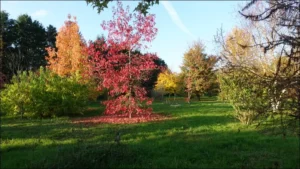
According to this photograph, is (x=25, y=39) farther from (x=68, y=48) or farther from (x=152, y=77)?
(x=68, y=48)

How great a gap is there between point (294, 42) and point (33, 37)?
145ft

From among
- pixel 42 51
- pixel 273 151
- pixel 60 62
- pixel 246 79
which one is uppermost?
pixel 42 51

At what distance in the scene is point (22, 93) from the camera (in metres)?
15.2

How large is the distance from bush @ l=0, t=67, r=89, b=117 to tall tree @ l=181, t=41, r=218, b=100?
1982cm

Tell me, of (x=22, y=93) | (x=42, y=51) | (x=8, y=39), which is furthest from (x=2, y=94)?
(x=42, y=51)

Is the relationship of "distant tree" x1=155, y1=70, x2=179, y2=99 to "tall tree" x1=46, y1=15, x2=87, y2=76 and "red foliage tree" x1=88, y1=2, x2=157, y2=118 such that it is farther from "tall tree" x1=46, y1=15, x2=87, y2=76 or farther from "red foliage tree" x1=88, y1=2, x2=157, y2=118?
"red foliage tree" x1=88, y1=2, x2=157, y2=118

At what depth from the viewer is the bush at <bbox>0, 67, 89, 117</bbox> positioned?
596 inches

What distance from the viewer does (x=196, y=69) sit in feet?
127

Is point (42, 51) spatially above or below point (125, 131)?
above

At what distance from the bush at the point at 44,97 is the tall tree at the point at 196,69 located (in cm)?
1982

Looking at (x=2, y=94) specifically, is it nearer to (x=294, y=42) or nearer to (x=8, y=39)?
(x=294, y=42)

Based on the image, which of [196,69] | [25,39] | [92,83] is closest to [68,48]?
[92,83]

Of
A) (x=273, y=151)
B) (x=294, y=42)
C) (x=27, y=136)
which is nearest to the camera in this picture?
(x=294, y=42)

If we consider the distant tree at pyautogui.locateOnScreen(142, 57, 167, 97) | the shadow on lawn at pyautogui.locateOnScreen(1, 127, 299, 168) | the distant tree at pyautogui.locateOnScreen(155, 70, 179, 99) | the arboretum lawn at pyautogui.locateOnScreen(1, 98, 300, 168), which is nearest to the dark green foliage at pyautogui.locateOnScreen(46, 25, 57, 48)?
the distant tree at pyautogui.locateOnScreen(142, 57, 167, 97)
